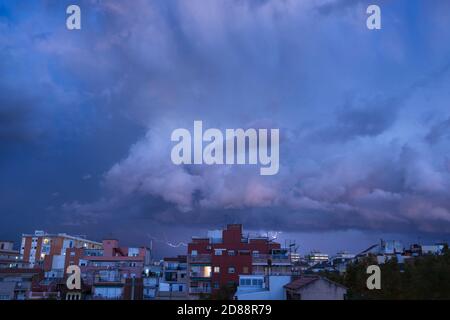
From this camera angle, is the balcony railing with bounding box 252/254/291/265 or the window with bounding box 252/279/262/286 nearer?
the window with bounding box 252/279/262/286

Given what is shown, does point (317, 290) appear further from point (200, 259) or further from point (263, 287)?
point (200, 259)

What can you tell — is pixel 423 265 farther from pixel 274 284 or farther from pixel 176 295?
→ pixel 176 295

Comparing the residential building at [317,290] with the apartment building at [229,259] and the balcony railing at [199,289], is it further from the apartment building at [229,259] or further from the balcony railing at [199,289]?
the balcony railing at [199,289]

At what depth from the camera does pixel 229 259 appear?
1983 centimetres

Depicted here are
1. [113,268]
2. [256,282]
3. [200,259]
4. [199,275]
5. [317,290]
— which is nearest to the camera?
[317,290]

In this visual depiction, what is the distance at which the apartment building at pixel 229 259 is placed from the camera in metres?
19.5

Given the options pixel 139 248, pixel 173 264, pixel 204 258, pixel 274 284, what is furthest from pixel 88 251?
pixel 274 284

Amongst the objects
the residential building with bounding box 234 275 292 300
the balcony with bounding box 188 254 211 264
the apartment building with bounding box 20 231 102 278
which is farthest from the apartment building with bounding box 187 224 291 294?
the apartment building with bounding box 20 231 102 278

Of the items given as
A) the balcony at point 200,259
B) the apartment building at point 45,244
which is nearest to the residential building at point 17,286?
the balcony at point 200,259

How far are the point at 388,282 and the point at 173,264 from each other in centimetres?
1098

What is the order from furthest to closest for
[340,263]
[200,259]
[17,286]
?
[340,263] < [200,259] < [17,286]

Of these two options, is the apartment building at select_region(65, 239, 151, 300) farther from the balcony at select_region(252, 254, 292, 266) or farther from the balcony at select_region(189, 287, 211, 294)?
the balcony at select_region(252, 254, 292, 266)

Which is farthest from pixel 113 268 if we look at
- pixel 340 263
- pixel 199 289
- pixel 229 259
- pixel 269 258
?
pixel 340 263

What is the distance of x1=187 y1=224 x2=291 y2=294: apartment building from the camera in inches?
766
